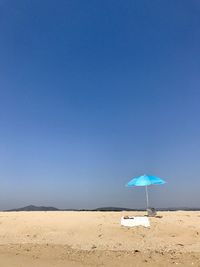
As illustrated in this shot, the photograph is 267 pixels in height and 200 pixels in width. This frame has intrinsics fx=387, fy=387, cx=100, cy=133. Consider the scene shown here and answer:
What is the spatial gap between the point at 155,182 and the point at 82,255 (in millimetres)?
12102

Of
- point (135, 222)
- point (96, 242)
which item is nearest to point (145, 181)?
point (135, 222)

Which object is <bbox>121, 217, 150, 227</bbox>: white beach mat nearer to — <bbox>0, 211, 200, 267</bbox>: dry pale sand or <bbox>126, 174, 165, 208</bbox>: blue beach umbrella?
<bbox>0, 211, 200, 267</bbox>: dry pale sand

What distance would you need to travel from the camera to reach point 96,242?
1822 centimetres

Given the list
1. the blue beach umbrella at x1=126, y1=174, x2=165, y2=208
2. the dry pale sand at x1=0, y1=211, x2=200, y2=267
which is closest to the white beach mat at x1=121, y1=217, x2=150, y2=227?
the dry pale sand at x1=0, y1=211, x2=200, y2=267

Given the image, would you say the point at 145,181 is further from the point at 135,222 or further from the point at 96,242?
the point at 96,242

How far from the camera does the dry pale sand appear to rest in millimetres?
15219

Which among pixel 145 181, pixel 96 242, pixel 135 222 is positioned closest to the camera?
pixel 96 242

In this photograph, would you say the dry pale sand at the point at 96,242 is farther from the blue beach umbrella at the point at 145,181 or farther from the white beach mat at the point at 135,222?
the blue beach umbrella at the point at 145,181

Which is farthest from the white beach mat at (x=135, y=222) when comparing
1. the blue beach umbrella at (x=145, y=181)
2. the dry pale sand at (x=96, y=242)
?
the blue beach umbrella at (x=145, y=181)

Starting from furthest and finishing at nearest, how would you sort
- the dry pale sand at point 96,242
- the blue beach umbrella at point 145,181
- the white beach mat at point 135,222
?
1. the blue beach umbrella at point 145,181
2. the white beach mat at point 135,222
3. the dry pale sand at point 96,242

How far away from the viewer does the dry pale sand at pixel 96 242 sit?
15.2 meters

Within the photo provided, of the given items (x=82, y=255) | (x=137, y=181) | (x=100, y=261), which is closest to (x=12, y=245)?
(x=82, y=255)

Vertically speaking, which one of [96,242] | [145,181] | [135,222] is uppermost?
[145,181]

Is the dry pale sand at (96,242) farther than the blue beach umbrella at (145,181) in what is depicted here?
No
